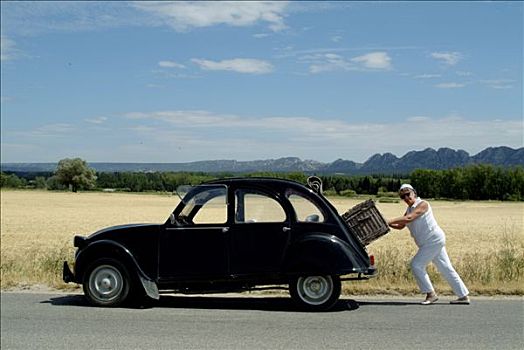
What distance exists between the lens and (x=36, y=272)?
11.6m

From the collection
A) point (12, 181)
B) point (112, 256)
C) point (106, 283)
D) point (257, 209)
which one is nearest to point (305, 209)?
point (257, 209)

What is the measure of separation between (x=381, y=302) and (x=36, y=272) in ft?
20.0

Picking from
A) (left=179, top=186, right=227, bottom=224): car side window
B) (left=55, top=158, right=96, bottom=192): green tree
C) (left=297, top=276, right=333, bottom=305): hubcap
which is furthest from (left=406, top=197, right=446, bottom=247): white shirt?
(left=55, top=158, right=96, bottom=192): green tree

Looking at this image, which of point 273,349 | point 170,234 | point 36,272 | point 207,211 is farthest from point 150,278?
point 36,272

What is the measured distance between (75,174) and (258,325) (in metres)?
139

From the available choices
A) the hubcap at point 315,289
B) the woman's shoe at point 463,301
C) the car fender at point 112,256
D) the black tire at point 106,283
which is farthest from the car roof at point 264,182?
the woman's shoe at point 463,301

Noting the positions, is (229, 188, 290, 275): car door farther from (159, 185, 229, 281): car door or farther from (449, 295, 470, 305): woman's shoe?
(449, 295, 470, 305): woman's shoe

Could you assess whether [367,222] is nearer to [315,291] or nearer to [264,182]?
[315,291]

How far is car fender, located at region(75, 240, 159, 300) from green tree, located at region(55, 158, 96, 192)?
136 m

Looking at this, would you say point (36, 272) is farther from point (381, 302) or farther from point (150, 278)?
point (381, 302)

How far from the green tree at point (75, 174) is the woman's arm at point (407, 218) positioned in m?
137

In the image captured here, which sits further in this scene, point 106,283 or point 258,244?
point 106,283

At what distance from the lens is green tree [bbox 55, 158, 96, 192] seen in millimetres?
140625

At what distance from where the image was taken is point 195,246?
8.83 meters
